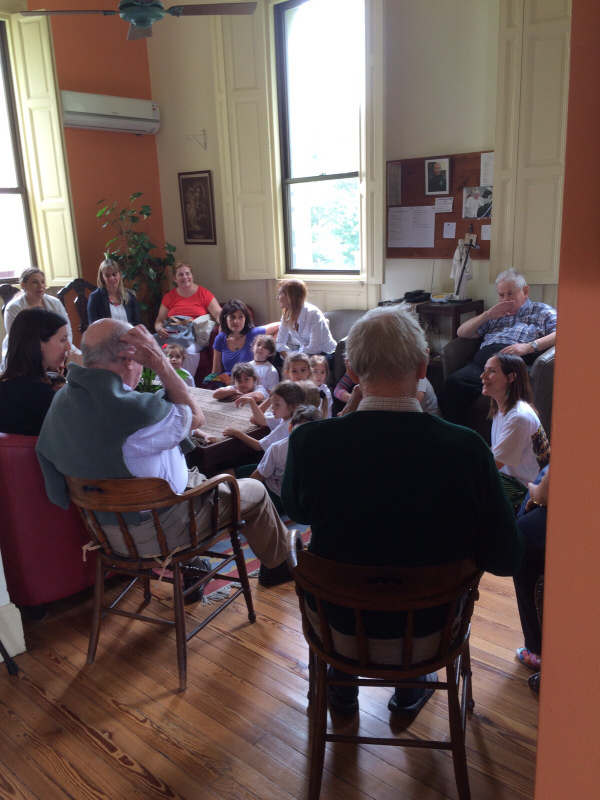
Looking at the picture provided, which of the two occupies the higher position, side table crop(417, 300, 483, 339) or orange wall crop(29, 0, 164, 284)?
orange wall crop(29, 0, 164, 284)

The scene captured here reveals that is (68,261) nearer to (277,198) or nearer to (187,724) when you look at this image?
(277,198)

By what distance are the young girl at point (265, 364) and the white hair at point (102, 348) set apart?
221cm

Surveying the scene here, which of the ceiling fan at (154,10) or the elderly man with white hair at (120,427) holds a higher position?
the ceiling fan at (154,10)

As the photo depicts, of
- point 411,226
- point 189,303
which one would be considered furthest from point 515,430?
point 189,303

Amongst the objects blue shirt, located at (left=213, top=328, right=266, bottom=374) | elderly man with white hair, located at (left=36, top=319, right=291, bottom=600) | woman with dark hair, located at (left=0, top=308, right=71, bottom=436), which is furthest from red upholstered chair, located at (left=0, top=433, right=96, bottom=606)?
blue shirt, located at (left=213, top=328, right=266, bottom=374)

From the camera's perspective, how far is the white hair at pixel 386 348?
1546 millimetres

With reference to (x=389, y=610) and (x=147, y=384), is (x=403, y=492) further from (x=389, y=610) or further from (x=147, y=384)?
(x=147, y=384)

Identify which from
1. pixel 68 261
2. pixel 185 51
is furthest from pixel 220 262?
pixel 185 51

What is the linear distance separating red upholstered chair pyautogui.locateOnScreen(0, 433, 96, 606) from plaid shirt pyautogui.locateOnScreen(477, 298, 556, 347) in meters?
3.04

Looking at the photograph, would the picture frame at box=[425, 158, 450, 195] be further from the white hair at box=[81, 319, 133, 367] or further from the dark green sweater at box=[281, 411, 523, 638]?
the dark green sweater at box=[281, 411, 523, 638]

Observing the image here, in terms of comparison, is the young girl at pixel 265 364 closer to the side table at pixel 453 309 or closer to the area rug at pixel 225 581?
the side table at pixel 453 309

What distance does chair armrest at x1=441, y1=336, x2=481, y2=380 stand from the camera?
4.62 m

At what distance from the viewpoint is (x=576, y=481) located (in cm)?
92

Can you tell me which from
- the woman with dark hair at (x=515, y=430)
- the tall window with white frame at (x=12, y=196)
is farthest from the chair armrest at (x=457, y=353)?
the tall window with white frame at (x=12, y=196)
